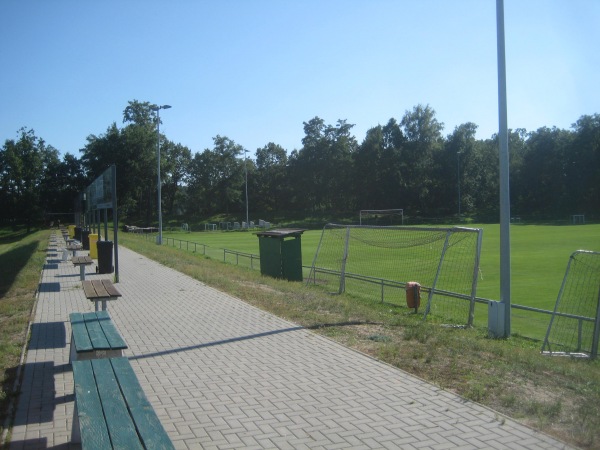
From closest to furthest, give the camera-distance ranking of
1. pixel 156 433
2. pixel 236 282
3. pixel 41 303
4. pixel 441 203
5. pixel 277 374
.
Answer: pixel 156 433 → pixel 277 374 → pixel 41 303 → pixel 236 282 → pixel 441 203

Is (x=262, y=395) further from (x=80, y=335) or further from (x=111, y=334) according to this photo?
(x=80, y=335)

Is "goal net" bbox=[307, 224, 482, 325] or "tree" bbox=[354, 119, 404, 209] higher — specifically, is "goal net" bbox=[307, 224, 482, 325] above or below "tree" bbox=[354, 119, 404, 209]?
below

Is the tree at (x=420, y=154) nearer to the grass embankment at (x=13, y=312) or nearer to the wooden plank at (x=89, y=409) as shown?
the grass embankment at (x=13, y=312)

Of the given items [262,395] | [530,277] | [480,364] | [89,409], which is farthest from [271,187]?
[89,409]

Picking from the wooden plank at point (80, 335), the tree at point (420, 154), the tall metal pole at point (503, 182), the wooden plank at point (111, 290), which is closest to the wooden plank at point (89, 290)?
the wooden plank at point (111, 290)

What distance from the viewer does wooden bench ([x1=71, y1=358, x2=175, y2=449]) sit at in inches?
137

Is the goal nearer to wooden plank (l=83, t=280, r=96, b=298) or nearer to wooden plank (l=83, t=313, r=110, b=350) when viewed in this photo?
wooden plank (l=83, t=280, r=96, b=298)

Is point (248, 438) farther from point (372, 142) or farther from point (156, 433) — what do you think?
point (372, 142)

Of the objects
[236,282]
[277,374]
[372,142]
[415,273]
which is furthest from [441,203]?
[277,374]

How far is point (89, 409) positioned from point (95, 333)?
95.2 inches

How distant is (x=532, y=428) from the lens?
4660mm

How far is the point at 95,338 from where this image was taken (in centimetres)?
597

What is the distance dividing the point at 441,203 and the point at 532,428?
79.1 meters

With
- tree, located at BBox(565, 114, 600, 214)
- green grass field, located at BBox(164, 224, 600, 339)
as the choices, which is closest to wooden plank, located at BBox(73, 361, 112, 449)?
green grass field, located at BBox(164, 224, 600, 339)
